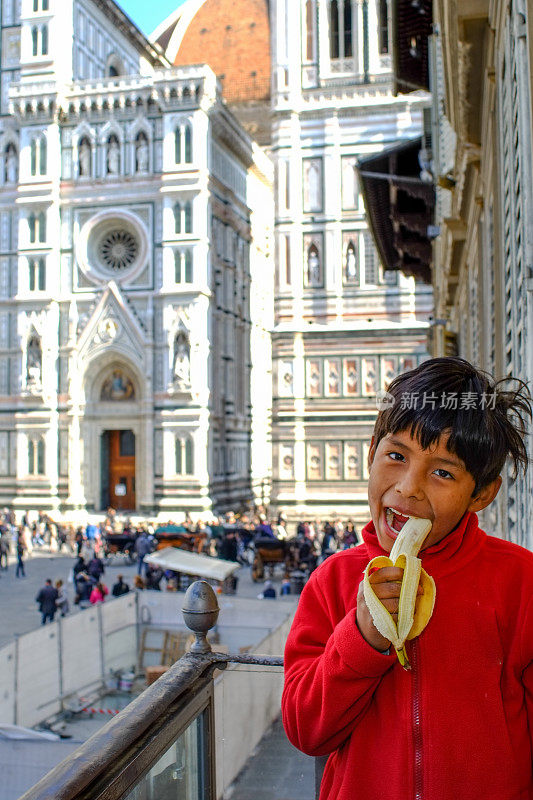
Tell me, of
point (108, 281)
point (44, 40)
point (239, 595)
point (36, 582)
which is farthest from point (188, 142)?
point (239, 595)

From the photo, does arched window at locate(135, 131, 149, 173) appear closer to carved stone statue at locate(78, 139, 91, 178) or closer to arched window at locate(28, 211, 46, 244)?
carved stone statue at locate(78, 139, 91, 178)

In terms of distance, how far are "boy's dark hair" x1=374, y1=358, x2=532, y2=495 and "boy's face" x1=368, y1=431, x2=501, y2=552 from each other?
20 millimetres

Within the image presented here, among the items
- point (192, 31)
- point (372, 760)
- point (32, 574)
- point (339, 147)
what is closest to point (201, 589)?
point (372, 760)

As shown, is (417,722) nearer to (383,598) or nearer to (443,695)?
(443,695)

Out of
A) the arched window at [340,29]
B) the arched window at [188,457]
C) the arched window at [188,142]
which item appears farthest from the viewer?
the arched window at [188,142]

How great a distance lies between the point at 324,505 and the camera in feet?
96.9

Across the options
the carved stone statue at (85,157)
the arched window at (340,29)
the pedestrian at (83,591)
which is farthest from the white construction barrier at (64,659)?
Result: the arched window at (340,29)

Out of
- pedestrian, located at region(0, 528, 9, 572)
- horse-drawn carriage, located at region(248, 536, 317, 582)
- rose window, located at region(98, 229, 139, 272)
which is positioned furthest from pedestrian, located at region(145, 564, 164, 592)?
rose window, located at region(98, 229, 139, 272)

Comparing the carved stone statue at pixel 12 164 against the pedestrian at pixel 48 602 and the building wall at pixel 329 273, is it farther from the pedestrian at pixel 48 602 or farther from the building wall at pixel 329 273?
the pedestrian at pixel 48 602

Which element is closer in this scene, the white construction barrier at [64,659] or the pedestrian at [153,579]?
the white construction barrier at [64,659]

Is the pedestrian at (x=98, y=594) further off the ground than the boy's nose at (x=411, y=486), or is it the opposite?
the boy's nose at (x=411, y=486)

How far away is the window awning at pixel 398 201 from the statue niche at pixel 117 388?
47.5ft

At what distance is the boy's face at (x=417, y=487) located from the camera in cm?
164

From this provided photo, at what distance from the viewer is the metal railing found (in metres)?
1.70
